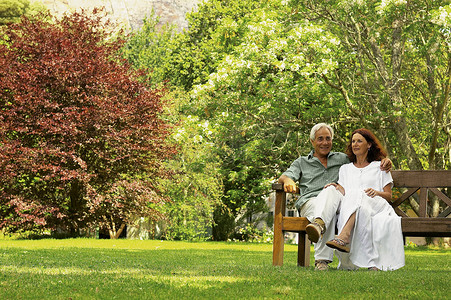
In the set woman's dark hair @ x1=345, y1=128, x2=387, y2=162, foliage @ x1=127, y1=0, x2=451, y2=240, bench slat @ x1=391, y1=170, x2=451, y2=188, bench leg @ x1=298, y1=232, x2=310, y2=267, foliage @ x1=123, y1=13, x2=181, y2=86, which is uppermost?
foliage @ x1=123, y1=13, x2=181, y2=86

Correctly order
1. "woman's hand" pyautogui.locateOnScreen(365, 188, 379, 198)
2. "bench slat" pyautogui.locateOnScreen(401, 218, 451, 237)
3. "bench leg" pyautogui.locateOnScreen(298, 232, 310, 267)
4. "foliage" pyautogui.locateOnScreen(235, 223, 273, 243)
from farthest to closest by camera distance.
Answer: "foliage" pyautogui.locateOnScreen(235, 223, 273, 243) < "bench leg" pyautogui.locateOnScreen(298, 232, 310, 267) < "woman's hand" pyautogui.locateOnScreen(365, 188, 379, 198) < "bench slat" pyautogui.locateOnScreen(401, 218, 451, 237)

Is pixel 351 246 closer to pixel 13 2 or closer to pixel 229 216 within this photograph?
pixel 229 216

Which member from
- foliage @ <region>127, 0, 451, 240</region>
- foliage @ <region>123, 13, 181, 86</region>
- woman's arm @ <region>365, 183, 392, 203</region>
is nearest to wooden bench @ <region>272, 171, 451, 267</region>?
woman's arm @ <region>365, 183, 392, 203</region>

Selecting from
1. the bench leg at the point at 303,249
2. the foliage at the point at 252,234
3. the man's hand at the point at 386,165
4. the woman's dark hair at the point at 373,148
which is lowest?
the foliage at the point at 252,234

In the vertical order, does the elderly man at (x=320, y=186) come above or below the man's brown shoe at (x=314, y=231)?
above

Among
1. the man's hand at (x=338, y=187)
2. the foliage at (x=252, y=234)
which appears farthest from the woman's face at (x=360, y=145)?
the foliage at (x=252, y=234)

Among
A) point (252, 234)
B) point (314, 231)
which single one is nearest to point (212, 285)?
point (314, 231)

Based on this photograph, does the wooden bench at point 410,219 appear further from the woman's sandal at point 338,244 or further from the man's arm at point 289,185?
the woman's sandal at point 338,244

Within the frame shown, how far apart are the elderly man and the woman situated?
0.14 metres

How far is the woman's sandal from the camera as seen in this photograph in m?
5.61

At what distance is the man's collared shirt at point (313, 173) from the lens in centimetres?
654

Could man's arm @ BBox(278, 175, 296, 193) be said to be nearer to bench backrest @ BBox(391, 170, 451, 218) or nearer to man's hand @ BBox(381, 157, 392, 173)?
man's hand @ BBox(381, 157, 392, 173)

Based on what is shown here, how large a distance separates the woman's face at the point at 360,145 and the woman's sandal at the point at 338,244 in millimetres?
1243

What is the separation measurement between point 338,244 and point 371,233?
595mm
